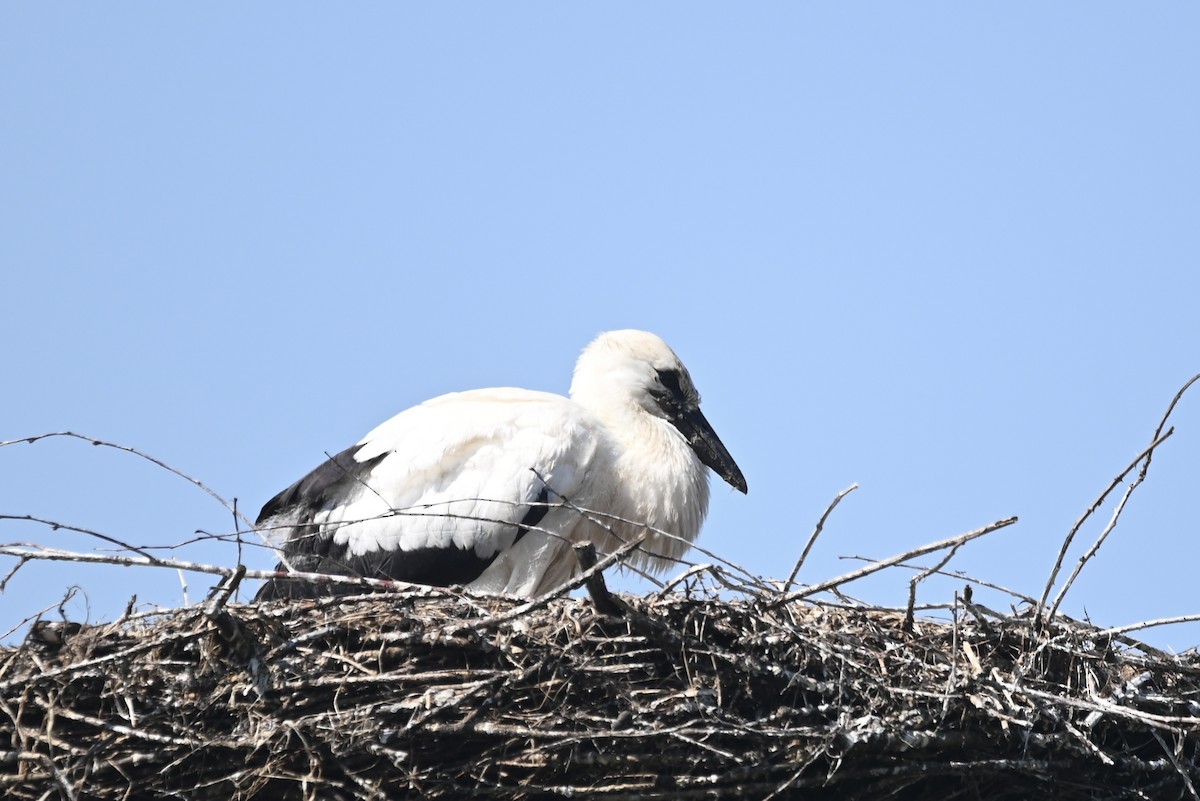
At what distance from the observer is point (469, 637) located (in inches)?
170

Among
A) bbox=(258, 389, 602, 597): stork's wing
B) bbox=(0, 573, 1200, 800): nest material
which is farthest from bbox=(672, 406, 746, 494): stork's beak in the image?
bbox=(0, 573, 1200, 800): nest material

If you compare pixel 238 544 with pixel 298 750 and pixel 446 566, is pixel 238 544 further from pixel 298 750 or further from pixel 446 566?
pixel 446 566

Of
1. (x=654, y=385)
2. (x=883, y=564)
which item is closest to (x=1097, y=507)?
(x=883, y=564)

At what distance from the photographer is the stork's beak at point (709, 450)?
6.65 metres

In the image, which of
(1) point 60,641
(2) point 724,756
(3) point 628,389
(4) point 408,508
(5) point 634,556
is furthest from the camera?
(3) point 628,389

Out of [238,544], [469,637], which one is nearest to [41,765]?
[238,544]

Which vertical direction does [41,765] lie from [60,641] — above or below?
below

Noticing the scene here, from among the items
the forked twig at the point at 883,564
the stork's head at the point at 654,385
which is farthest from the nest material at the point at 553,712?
the stork's head at the point at 654,385

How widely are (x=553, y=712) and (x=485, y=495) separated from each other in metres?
1.58

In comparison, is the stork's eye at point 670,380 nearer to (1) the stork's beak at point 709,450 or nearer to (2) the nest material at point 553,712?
(1) the stork's beak at point 709,450

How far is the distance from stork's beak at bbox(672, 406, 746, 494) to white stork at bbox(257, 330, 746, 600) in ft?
1.00

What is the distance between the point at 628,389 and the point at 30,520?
275 centimetres

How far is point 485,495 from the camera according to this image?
573 cm

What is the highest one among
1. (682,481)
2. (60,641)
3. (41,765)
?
(682,481)
